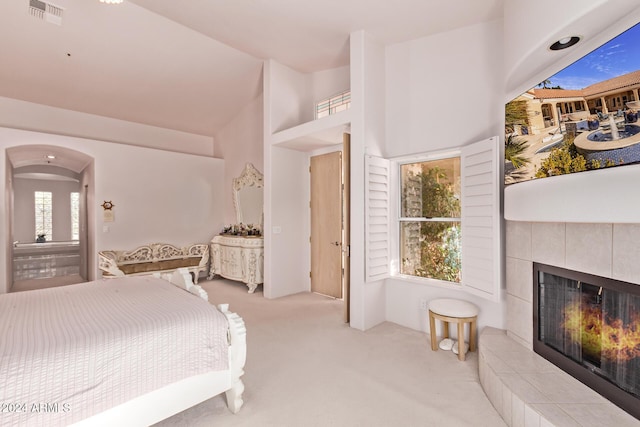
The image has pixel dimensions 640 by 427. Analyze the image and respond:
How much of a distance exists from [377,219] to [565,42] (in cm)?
213

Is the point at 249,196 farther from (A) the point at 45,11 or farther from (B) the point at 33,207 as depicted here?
(B) the point at 33,207

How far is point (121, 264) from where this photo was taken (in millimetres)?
5023

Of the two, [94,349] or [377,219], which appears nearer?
[94,349]

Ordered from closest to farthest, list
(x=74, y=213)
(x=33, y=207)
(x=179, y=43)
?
(x=179, y=43)
(x=33, y=207)
(x=74, y=213)

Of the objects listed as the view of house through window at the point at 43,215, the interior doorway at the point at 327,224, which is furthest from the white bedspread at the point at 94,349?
the view of house through window at the point at 43,215

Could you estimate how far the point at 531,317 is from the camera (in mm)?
2295

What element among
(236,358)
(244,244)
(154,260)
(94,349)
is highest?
(244,244)

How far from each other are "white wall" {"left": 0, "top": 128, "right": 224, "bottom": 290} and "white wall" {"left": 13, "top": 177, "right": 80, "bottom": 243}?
7367mm

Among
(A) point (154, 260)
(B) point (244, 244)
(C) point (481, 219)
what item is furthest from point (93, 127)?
(C) point (481, 219)

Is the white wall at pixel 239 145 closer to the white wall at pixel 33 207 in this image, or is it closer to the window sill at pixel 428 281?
the window sill at pixel 428 281

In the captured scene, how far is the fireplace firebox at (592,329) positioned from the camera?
1.60m

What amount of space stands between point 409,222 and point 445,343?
1364 mm

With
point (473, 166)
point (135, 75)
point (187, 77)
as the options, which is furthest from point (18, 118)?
point (473, 166)

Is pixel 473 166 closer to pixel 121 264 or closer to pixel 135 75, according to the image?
pixel 135 75
